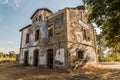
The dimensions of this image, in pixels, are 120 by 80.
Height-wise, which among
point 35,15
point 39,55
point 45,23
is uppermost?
point 35,15

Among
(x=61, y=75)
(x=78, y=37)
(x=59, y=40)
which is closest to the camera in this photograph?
(x=61, y=75)

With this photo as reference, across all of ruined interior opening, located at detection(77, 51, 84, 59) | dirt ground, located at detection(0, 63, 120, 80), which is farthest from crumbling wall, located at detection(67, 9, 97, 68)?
dirt ground, located at detection(0, 63, 120, 80)

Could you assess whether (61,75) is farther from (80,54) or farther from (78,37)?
(78,37)

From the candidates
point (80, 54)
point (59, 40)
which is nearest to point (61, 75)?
point (59, 40)

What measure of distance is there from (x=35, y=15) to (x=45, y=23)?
339 centimetres

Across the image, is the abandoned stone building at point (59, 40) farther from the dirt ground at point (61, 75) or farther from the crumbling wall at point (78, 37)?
the dirt ground at point (61, 75)

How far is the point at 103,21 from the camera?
1126 cm

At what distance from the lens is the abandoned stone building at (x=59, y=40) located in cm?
1403

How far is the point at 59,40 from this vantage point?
1452cm

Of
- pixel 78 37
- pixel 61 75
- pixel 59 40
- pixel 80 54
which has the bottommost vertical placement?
pixel 61 75

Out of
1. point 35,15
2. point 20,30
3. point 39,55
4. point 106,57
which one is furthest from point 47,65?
point 106,57

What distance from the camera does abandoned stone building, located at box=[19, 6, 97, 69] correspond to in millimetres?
14029

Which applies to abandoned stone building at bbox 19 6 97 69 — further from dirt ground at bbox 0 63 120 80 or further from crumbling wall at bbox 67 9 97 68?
dirt ground at bbox 0 63 120 80

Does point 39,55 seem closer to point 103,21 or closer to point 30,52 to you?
point 30,52
